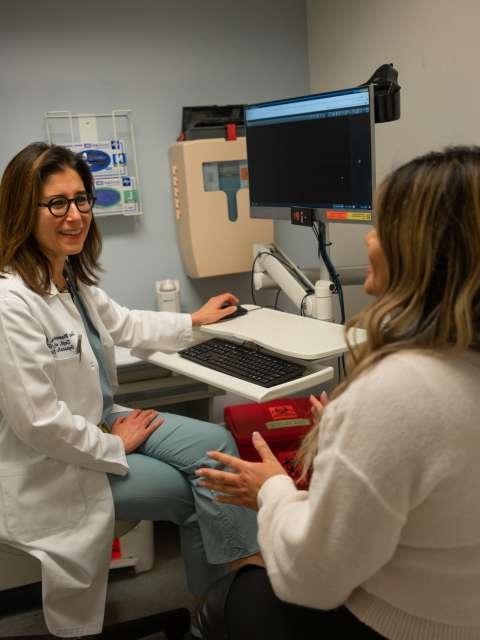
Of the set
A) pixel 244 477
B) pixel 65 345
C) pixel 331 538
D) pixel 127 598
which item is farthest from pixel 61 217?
pixel 127 598

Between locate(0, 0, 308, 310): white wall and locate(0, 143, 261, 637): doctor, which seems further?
locate(0, 0, 308, 310): white wall

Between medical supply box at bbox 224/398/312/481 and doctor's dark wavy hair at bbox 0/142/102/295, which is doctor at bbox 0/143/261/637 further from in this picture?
medical supply box at bbox 224/398/312/481

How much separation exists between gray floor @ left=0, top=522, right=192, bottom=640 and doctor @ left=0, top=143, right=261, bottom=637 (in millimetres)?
337

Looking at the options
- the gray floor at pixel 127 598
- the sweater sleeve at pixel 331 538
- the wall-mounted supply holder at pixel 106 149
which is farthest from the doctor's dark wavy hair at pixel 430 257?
the wall-mounted supply holder at pixel 106 149

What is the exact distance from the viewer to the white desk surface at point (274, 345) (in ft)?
4.67

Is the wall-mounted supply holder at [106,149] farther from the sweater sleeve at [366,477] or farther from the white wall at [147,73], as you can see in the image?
the sweater sleeve at [366,477]

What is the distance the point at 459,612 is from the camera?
815 mm

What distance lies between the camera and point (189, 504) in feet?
A: 4.98

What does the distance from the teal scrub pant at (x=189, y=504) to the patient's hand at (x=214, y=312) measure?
36 centimetres

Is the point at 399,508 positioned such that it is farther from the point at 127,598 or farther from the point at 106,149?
the point at 106,149

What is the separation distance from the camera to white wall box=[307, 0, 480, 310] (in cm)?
180

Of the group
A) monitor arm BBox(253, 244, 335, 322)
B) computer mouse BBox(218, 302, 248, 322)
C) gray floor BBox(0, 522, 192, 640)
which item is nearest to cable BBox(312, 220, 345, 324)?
monitor arm BBox(253, 244, 335, 322)

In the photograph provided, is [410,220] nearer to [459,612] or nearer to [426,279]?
[426,279]

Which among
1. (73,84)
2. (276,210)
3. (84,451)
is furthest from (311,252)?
(84,451)
